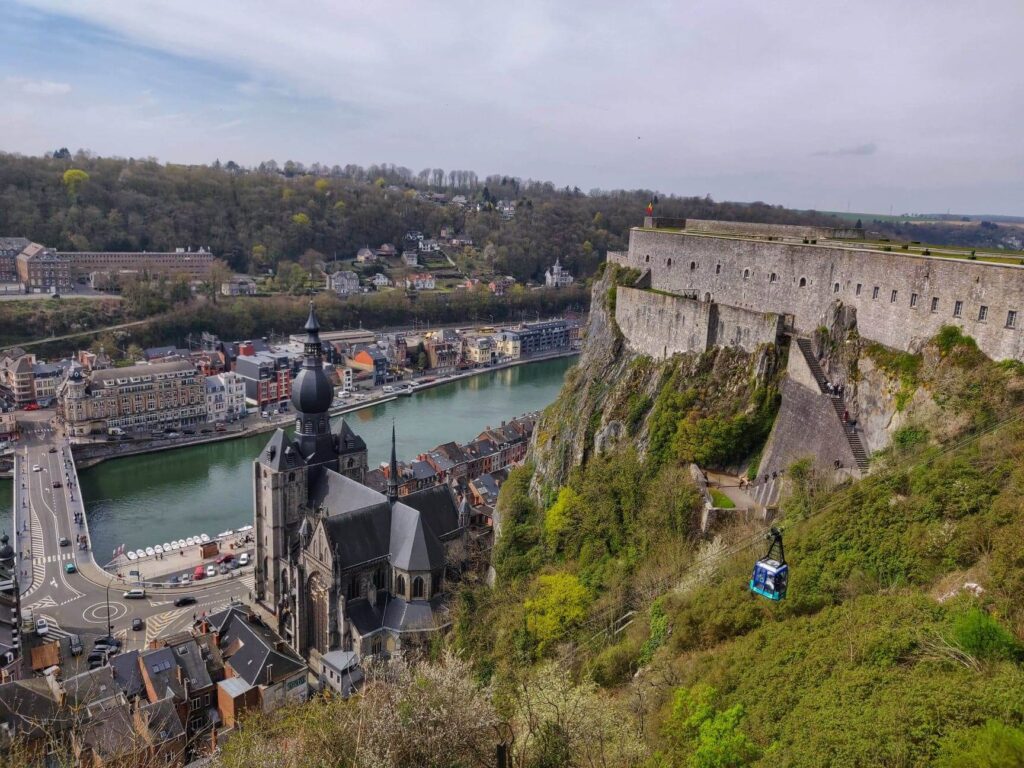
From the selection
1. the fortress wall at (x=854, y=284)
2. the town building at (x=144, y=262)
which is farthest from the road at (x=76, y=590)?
the town building at (x=144, y=262)

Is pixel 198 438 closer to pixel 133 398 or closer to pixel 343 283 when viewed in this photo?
pixel 133 398

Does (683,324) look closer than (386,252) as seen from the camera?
Yes

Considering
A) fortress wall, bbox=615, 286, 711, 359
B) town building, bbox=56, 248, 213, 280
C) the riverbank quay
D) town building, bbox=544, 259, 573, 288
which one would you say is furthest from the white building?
town building, bbox=544, 259, 573, 288

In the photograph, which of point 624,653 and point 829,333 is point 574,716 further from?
point 829,333

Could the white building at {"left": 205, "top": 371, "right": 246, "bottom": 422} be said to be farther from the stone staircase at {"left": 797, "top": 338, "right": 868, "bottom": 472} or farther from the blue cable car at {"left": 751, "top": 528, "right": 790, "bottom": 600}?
the blue cable car at {"left": 751, "top": 528, "right": 790, "bottom": 600}

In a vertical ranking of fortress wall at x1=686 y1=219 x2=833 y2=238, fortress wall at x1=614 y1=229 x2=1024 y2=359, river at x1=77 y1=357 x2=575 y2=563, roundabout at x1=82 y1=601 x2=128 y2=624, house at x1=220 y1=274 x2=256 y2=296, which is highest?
fortress wall at x1=686 y1=219 x2=833 y2=238

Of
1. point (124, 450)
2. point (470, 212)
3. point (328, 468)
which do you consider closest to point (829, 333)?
point (328, 468)

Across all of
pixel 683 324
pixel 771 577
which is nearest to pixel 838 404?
pixel 683 324
